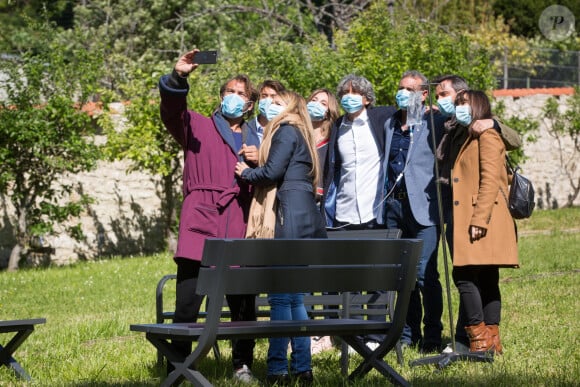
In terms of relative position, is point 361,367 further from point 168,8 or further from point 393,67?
point 168,8

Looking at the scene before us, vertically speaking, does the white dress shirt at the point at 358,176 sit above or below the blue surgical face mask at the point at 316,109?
below

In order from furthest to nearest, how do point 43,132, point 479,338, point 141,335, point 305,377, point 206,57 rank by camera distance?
1. point 43,132
2. point 141,335
3. point 479,338
4. point 305,377
5. point 206,57

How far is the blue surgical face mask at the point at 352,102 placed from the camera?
23.5 feet

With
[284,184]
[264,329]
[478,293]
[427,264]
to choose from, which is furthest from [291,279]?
[427,264]

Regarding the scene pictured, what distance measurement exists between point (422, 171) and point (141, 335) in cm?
255

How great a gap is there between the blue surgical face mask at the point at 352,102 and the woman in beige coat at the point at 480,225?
2.72ft

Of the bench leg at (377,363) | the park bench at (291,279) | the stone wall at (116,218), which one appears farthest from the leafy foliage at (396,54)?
the park bench at (291,279)

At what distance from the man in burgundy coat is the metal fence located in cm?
1810

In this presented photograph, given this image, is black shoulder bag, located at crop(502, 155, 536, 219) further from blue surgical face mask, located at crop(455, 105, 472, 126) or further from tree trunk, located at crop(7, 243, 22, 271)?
tree trunk, located at crop(7, 243, 22, 271)

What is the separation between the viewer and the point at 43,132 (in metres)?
14.5

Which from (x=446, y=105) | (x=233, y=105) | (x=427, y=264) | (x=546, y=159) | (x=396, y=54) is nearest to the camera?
(x=233, y=105)

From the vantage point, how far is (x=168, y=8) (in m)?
24.9

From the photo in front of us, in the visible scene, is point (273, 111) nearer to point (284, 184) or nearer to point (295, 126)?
point (295, 126)

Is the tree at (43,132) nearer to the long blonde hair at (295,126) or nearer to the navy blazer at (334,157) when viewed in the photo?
the navy blazer at (334,157)
